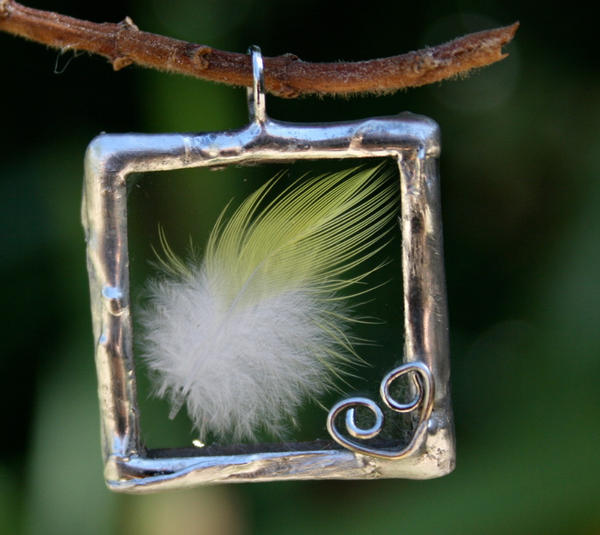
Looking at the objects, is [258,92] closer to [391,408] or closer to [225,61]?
[225,61]

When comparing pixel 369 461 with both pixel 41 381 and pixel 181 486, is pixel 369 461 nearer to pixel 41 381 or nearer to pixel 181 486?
pixel 181 486

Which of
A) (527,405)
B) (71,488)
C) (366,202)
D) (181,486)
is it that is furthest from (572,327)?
(71,488)

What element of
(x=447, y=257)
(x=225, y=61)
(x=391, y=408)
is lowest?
(x=391, y=408)

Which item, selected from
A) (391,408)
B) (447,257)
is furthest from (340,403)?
(447,257)

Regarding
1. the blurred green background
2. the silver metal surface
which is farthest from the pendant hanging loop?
the blurred green background

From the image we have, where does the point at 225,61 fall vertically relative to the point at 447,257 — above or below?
above

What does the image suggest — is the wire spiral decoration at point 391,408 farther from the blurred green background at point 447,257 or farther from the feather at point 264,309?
the blurred green background at point 447,257

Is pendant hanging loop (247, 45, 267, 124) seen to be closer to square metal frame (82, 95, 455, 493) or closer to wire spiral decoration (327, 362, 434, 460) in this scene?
square metal frame (82, 95, 455, 493)
